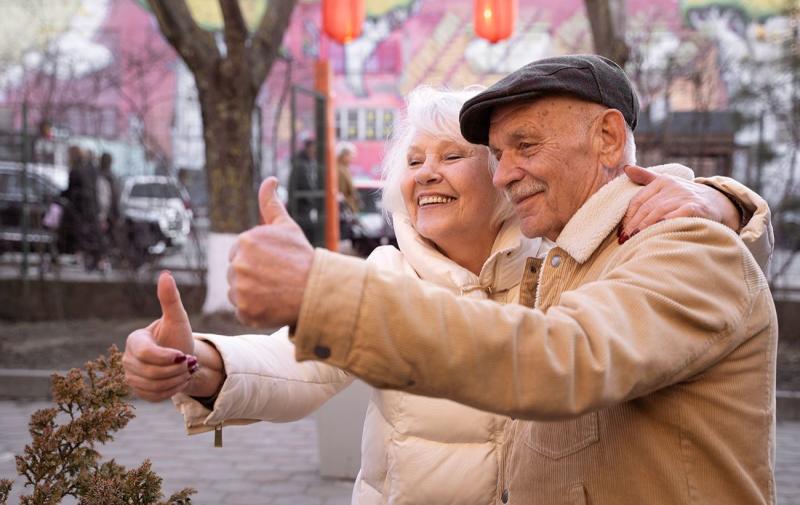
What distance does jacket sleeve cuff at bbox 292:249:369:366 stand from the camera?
1.29 meters

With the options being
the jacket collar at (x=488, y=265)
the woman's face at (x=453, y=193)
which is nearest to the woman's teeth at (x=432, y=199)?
the woman's face at (x=453, y=193)

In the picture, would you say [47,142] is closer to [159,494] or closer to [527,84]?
[159,494]

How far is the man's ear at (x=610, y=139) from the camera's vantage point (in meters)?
1.91

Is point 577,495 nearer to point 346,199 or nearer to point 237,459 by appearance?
point 237,459

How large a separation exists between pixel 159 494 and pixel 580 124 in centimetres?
150

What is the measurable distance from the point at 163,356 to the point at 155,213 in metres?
9.86

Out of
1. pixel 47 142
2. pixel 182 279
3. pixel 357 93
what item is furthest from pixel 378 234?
pixel 357 93

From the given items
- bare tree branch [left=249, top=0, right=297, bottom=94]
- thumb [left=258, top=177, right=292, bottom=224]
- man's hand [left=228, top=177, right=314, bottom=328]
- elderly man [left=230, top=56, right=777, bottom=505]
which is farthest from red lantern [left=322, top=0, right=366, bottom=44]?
man's hand [left=228, top=177, right=314, bottom=328]

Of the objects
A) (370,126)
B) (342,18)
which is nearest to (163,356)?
(342,18)

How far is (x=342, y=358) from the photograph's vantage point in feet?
4.30

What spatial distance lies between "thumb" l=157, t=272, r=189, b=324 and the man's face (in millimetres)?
743

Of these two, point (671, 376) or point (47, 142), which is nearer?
point (671, 376)

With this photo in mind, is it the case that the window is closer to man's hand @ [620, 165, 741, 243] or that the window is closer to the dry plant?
the dry plant

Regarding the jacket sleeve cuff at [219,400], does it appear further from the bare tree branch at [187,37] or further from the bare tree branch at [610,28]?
the bare tree branch at [187,37]
